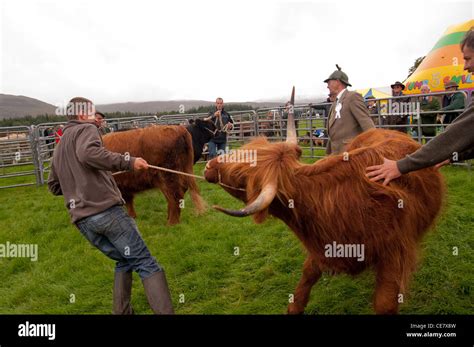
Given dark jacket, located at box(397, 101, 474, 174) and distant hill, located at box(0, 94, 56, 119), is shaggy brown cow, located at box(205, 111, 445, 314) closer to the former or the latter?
dark jacket, located at box(397, 101, 474, 174)

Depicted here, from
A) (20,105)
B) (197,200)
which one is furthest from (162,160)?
(20,105)

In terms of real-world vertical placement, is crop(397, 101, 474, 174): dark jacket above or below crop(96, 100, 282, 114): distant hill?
below

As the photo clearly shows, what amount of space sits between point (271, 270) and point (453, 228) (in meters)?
2.37

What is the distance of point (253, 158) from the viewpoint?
2.82 m

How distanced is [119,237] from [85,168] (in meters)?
0.66

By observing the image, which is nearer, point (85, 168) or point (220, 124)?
point (85, 168)

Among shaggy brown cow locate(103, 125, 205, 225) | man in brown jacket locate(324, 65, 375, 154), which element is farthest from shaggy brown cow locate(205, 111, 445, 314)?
shaggy brown cow locate(103, 125, 205, 225)

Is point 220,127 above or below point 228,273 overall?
above

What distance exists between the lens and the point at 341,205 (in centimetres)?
284

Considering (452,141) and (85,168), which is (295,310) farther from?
(85,168)

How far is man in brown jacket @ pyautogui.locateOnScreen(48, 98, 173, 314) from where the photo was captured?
10.9 feet

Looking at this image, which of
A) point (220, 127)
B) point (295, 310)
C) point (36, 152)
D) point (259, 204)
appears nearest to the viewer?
point (259, 204)
